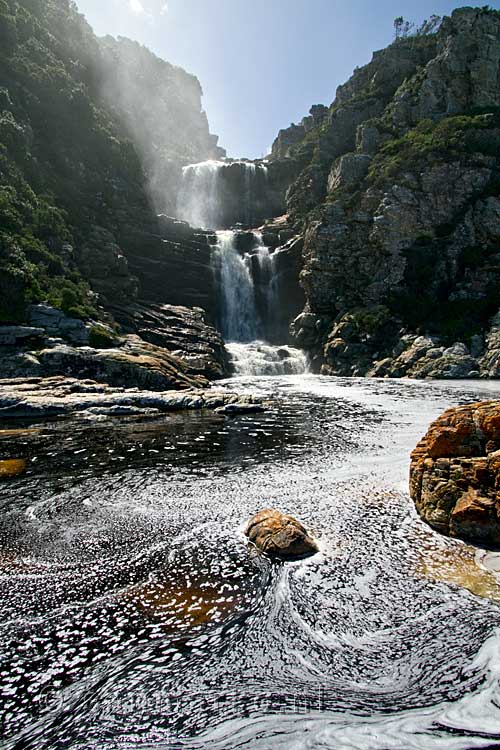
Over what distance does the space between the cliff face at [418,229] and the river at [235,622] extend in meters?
46.0

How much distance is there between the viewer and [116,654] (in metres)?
6.34

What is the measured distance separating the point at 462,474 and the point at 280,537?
4878 millimetres

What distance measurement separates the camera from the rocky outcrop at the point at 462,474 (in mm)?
9445

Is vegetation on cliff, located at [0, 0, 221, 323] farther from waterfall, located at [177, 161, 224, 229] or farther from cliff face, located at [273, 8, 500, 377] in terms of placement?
cliff face, located at [273, 8, 500, 377]

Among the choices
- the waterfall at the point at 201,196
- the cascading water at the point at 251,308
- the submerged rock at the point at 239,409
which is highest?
the waterfall at the point at 201,196

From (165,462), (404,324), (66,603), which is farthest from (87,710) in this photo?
(404,324)

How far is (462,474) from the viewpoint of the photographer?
10344mm

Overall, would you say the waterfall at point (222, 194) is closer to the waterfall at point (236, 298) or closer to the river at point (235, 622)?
the waterfall at point (236, 298)

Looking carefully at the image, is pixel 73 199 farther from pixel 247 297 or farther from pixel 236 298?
pixel 247 297

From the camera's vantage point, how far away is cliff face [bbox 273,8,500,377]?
5953 centimetres

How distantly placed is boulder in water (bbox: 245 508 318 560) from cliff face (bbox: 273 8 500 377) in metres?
46.7

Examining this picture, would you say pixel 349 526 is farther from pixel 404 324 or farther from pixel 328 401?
pixel 404 324

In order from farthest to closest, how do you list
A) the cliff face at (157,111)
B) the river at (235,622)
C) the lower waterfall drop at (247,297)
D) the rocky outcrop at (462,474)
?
the cliff face at (157,111)
the lower waterfall drop at (247,297)
the rocky outcrop at (462,474)
the river at (235,622)

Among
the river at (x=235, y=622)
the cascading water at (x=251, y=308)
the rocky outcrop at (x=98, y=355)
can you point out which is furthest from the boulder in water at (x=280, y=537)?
the cascading water at (x=251, y=308)
